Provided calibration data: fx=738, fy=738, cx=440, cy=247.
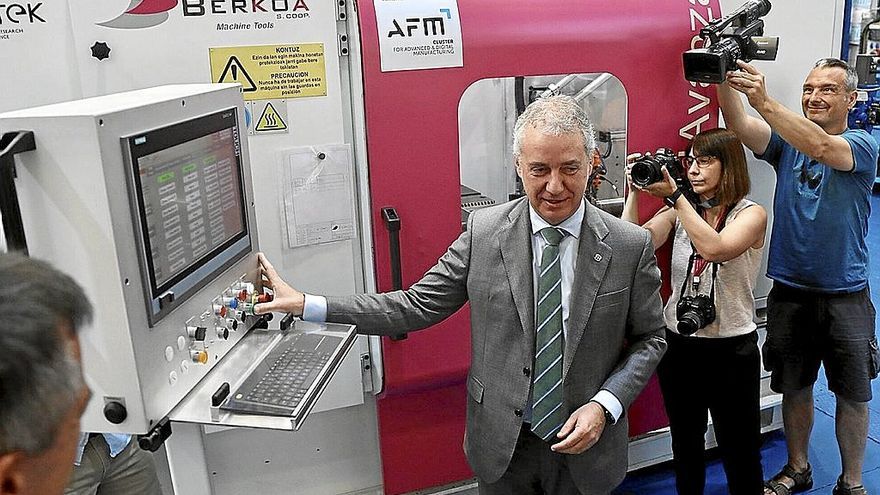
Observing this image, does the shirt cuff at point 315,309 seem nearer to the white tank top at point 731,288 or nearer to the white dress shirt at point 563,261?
the white dress shirt at point 563,261

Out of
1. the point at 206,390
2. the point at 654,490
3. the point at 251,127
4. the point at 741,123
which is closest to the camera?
the point at 206,390

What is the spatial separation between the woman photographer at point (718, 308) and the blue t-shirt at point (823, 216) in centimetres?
27

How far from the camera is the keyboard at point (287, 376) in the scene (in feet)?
4.92

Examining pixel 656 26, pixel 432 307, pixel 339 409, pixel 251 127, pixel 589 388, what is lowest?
pixel 339 409

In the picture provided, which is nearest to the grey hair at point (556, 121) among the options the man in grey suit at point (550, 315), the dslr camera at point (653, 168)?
A: the man in grey suit at point (550, 315)

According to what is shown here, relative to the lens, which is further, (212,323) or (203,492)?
(203,492)

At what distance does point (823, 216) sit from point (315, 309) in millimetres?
1967

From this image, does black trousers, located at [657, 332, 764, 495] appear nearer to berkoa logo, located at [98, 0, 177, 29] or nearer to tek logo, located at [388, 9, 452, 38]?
tek logo, located at [388, 9, 452, 38]

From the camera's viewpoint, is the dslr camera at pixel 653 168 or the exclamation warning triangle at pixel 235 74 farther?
the dslr camera at pixel 653 168

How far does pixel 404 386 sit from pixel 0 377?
1862 millimetres

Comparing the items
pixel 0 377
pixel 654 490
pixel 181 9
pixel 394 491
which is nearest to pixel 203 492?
pixel 394 491

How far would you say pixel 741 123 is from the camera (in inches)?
107

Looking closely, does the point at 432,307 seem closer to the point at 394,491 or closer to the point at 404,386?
the point at 404,386

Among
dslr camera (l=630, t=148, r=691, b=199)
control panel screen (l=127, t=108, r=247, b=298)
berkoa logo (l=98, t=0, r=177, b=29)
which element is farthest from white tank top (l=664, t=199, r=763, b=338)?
berkoa logo (l=98, t=0, r=177, b=29)
